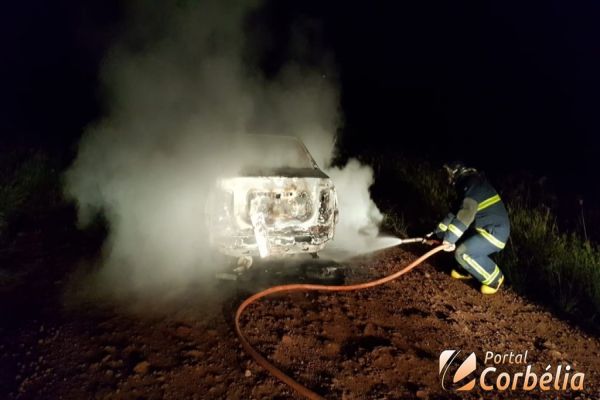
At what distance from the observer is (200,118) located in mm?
6086

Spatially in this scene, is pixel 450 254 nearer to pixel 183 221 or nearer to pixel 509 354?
pixel 509 354

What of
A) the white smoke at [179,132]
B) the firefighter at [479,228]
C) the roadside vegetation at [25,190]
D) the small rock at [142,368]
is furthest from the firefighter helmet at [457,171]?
the roadside vegetation at [25,190]

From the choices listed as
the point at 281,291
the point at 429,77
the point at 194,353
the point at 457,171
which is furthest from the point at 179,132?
the point at 429,77

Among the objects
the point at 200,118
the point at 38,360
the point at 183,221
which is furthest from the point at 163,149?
the point at 38,360

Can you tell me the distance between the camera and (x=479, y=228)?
12.9ft

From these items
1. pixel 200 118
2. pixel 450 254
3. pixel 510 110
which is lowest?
pixel 450 254

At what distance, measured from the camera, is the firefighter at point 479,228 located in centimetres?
377

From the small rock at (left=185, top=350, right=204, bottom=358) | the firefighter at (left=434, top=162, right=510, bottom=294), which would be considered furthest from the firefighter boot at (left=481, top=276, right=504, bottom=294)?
the small rock at (left=185, top=350, right=204, bottom=358)

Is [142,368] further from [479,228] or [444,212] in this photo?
[444,212]

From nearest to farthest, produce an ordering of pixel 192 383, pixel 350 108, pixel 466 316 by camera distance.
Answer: pixel 192 383 < pixel 466 316 < pixel 350 108

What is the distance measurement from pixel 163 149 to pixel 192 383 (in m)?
3.75

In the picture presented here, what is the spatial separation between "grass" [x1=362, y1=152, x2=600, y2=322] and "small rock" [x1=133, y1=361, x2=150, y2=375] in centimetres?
396

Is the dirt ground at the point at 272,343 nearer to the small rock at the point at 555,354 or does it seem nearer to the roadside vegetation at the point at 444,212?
the small rock at the point at 555,354

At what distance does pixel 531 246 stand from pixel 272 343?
147 inches
